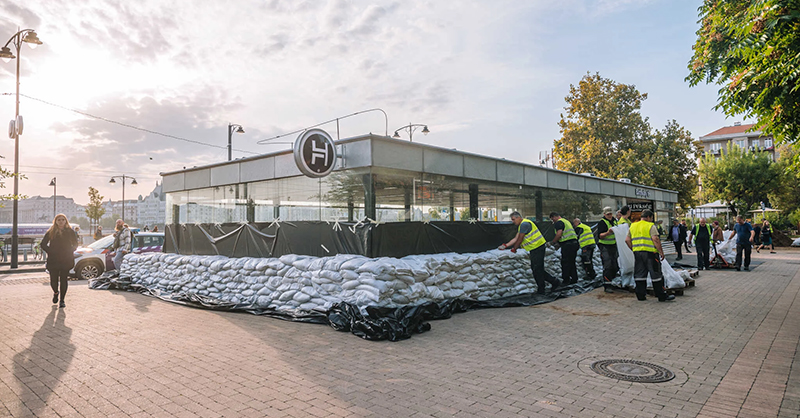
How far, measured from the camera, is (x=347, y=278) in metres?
7.13

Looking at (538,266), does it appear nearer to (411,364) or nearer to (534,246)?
(534,246)

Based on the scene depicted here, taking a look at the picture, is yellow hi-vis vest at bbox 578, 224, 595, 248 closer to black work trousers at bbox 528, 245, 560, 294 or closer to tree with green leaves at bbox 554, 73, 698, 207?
black work trousers at bbox 528, 245, 560, 294

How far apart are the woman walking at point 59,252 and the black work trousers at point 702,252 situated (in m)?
16.8

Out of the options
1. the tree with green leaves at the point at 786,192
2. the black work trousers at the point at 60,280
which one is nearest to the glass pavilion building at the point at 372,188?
the black work trousers at the point at 60,280

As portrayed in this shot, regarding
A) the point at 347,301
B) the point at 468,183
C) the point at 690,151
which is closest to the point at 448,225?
the point at 468,183

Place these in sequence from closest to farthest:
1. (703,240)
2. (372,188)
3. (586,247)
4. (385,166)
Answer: (372,188)
(385,166)
(586,247)
(703,240)

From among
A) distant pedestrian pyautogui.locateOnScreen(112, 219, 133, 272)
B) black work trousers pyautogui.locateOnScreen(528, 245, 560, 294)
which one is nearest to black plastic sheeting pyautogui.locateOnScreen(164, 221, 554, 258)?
black work trousers pyautogui.locateOnScreen(528, 245, 560, 294)

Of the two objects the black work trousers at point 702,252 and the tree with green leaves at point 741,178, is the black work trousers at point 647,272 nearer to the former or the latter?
the black work trousers at point 702,252

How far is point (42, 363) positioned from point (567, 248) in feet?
31.9

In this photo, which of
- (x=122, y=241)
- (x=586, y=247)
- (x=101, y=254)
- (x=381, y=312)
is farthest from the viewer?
(x=101, y=254)

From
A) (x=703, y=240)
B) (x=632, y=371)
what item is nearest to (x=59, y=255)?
(x=632, y=371)

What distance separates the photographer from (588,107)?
30984 mm

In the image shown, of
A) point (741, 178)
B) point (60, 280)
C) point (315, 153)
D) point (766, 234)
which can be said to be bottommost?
point (60, 280)

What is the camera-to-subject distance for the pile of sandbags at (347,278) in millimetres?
7035
